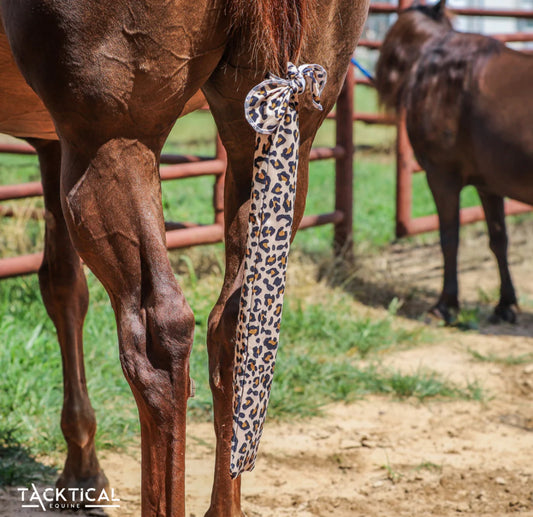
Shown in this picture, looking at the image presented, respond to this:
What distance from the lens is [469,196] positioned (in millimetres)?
6418

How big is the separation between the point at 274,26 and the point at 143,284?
51 cm

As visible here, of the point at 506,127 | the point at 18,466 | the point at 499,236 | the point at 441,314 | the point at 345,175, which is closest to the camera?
the point at 18,466

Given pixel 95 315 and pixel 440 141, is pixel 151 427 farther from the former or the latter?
pixel 440 141

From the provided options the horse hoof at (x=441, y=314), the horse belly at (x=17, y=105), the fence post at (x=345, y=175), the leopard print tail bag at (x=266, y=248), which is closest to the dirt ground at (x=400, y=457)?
the horse hoof at (x=441, y=314)

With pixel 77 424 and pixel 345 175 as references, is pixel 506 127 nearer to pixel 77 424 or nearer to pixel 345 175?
pixel 345 175

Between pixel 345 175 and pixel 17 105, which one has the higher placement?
pixel 17 105

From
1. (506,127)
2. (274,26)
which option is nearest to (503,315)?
(506,127)

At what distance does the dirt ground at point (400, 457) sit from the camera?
209cm

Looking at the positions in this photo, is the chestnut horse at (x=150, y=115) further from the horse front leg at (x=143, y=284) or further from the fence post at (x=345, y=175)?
the fence post at (x=345, y=175)

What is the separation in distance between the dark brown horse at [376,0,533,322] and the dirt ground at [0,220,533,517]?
0.74m

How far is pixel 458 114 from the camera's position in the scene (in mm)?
3826

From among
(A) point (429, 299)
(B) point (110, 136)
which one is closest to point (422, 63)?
(A) point (429, 299)

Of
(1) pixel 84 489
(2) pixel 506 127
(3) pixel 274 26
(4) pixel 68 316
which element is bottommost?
(1) pixel 84 489

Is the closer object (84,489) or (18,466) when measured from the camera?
(84,489)
